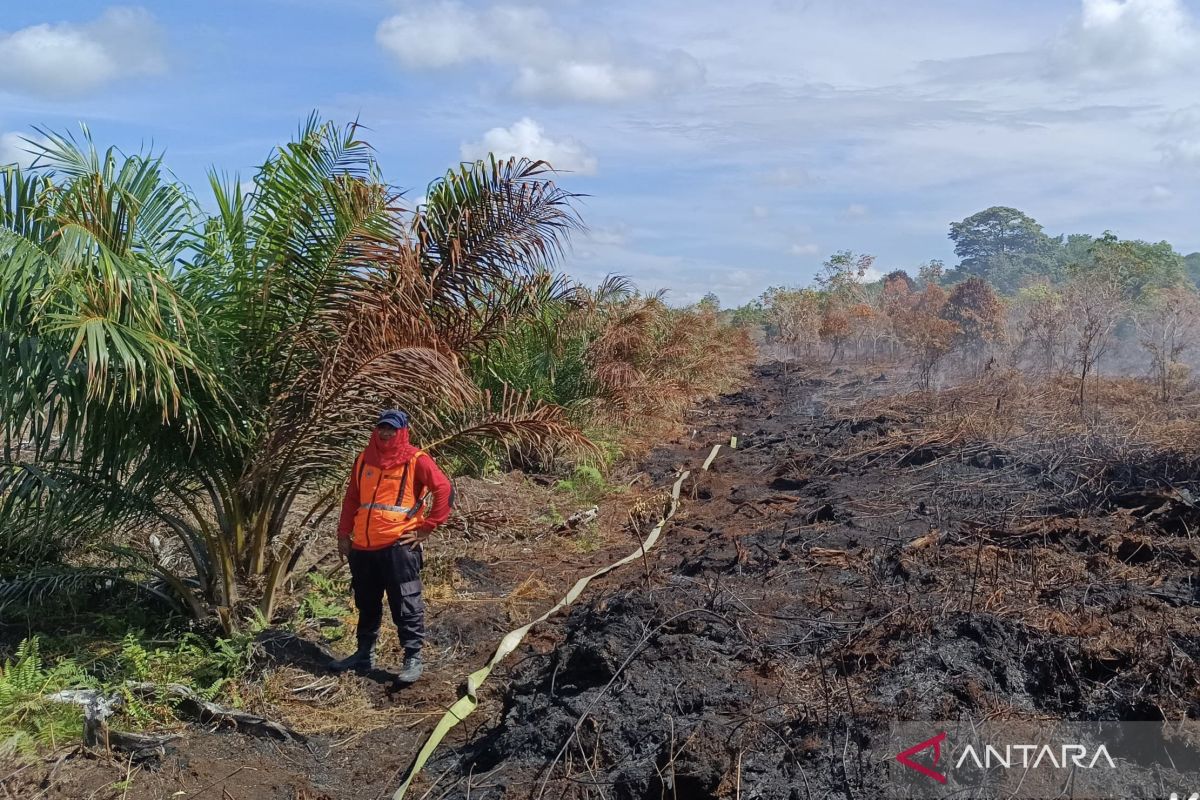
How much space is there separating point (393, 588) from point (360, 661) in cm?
60

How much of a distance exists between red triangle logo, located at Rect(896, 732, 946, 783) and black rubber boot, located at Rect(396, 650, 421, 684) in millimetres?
3081

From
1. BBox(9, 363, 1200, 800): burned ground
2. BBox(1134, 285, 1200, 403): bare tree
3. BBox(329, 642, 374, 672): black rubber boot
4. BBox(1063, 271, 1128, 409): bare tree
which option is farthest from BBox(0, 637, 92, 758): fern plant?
BBox(1134, 285, 1200, 403): bare tree

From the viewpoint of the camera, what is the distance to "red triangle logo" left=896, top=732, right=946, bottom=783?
3669mm

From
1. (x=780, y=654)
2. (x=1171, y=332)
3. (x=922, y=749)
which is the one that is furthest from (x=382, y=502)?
(x=1171, y=332)

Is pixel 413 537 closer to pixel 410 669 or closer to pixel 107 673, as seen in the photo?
pixel 410 669

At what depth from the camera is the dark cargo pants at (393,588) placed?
5605 mm

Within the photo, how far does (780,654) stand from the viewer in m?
5.12

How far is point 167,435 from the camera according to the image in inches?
224

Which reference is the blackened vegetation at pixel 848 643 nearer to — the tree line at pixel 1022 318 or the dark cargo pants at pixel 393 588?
the dark cargo pants at pixel 393 588

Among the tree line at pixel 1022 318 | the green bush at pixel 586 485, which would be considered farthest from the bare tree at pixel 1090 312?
the green bush at pixel 586 485

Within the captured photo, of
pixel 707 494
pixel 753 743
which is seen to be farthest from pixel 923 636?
pixel 707 494

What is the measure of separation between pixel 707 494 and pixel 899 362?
24.9 metres

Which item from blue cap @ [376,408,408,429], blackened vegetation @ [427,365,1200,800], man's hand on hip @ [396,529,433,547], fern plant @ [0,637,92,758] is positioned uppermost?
blue cap @ [376,408,408,429]

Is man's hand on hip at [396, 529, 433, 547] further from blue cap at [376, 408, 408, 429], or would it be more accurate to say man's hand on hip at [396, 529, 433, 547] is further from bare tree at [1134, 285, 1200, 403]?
bare tree at [1134, 285, 1200, 403]
